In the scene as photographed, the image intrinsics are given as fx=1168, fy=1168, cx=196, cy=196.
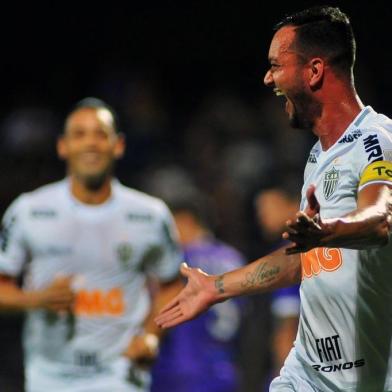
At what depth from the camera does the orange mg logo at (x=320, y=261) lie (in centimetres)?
432

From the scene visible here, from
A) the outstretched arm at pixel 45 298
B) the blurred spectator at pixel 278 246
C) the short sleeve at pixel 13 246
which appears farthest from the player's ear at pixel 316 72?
the blurred spectator at pixel 278 246

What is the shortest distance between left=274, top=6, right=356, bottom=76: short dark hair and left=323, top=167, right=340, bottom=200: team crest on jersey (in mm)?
422

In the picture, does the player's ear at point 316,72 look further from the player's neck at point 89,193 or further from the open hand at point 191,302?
the player's neck at point 89,193

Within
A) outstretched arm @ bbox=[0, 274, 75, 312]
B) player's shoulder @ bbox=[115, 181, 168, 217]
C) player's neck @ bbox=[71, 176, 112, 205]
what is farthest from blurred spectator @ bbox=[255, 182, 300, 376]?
outstretched arm @ bbox=[0, 274, 75, 312]

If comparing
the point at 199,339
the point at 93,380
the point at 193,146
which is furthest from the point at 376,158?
the point at 193,146

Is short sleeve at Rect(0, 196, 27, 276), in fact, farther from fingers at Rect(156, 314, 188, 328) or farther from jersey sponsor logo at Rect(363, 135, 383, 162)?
jersey sponsor logo at Rect(363, 135, 383, 162)

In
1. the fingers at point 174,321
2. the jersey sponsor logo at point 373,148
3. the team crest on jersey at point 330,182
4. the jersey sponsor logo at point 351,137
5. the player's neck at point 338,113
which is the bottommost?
the fingers at point 174,321

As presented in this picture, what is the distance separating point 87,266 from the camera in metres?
7.32

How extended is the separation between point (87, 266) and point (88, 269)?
2 centimetres

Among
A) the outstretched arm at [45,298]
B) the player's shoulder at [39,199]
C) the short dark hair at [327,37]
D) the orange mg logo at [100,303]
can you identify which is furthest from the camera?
the player's shoulder at [39,199]

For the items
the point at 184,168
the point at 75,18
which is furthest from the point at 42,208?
the point at 75,18

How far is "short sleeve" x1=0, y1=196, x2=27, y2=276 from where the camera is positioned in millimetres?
7352

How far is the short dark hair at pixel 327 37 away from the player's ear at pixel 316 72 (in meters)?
0.02

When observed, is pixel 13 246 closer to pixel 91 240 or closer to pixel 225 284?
pixel 91 240
